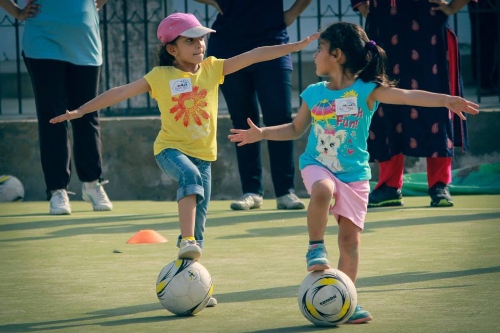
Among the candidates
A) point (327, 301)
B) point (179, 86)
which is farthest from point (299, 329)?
point (179, 86)

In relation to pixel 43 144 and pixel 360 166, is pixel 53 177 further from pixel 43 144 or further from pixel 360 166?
pixel 360 166

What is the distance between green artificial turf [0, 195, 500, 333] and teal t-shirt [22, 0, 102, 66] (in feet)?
4.21

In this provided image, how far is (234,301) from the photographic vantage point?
17.6ft

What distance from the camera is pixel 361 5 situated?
919cm

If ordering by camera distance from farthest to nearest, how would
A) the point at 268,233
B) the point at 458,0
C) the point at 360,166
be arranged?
the point at 458,0 < the point at 268,233 < the point at 360,166

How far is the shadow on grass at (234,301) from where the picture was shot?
482 cm

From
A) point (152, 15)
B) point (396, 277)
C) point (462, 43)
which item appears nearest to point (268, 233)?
point (396, 277)

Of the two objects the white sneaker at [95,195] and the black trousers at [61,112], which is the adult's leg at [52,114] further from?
the white sneaker at [95,195]

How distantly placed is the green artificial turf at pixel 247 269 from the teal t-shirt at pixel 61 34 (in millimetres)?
1283

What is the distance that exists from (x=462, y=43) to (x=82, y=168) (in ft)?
24.5

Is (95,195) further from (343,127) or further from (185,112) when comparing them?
(343,127)

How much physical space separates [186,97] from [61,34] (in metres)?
3.45

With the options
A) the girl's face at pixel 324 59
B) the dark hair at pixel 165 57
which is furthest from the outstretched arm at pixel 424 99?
the dark hair at pixel 165 57

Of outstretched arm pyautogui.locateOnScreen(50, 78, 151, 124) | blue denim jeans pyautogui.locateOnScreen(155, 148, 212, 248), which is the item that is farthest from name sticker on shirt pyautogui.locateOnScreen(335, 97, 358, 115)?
outstretched arm pyautogui.locateOnScreen(50, 78, 151, 124)
